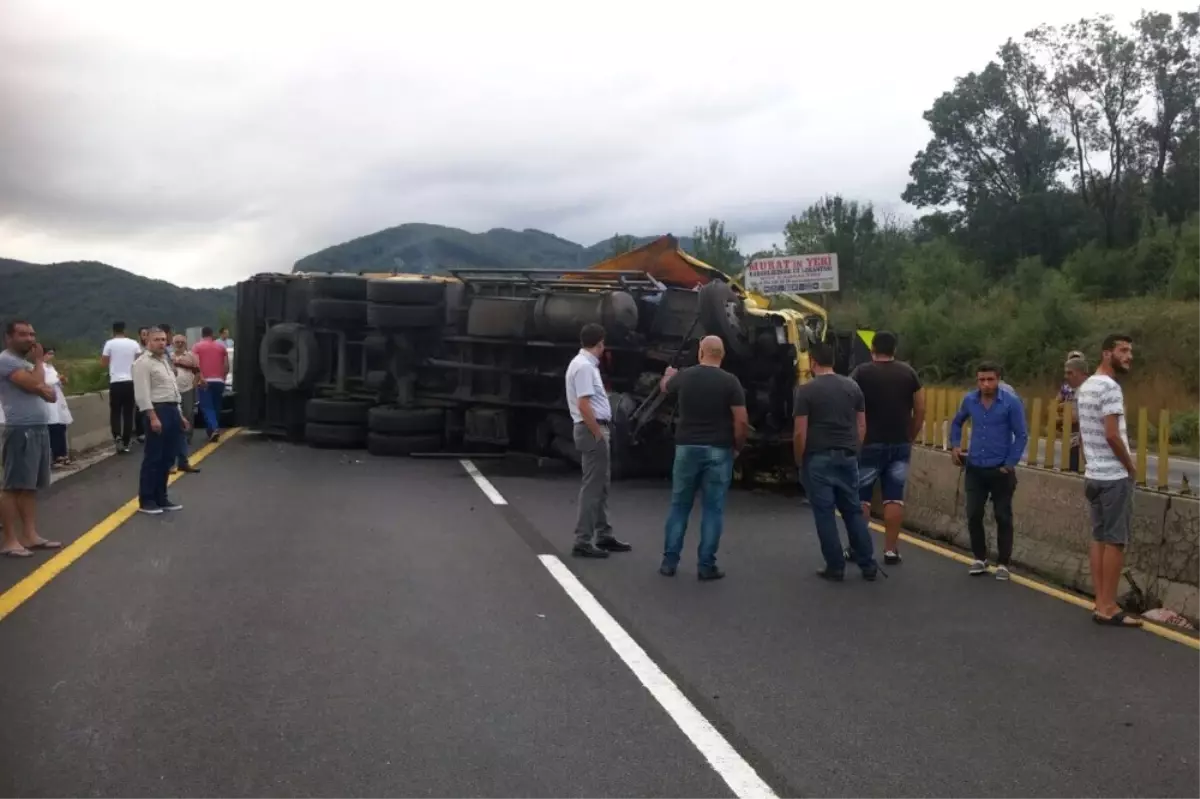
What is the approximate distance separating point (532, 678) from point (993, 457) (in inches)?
178

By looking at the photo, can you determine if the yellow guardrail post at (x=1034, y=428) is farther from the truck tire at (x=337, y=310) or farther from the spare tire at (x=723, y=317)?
the truck tire at (x=337, y=310)

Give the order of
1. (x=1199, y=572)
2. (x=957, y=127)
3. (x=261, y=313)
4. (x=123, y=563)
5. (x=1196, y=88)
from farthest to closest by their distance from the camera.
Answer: (x=957, y=127) < (x=1196, y=88) < (x=261, y=313) < (x=123, y=563) < (x=1199, y=572)

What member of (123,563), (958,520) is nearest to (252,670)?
(123,563)

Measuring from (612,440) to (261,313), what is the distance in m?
7.34

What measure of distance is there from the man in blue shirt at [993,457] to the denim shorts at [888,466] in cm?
61

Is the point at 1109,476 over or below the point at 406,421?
over

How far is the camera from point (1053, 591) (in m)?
8.96

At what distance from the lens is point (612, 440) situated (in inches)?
580

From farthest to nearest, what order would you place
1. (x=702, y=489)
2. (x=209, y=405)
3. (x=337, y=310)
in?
(x=209, y=405), (x=337, y=310), (x=702, y=489)

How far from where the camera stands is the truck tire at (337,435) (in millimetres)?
18281

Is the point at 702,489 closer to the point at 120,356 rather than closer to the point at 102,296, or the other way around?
the point at 102,296

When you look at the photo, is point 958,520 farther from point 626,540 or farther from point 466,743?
point 466,743

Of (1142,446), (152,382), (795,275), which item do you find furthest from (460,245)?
(1142,446)

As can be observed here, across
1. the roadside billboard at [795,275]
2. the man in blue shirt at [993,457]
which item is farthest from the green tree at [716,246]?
the man in blue shirt at [993,457]
